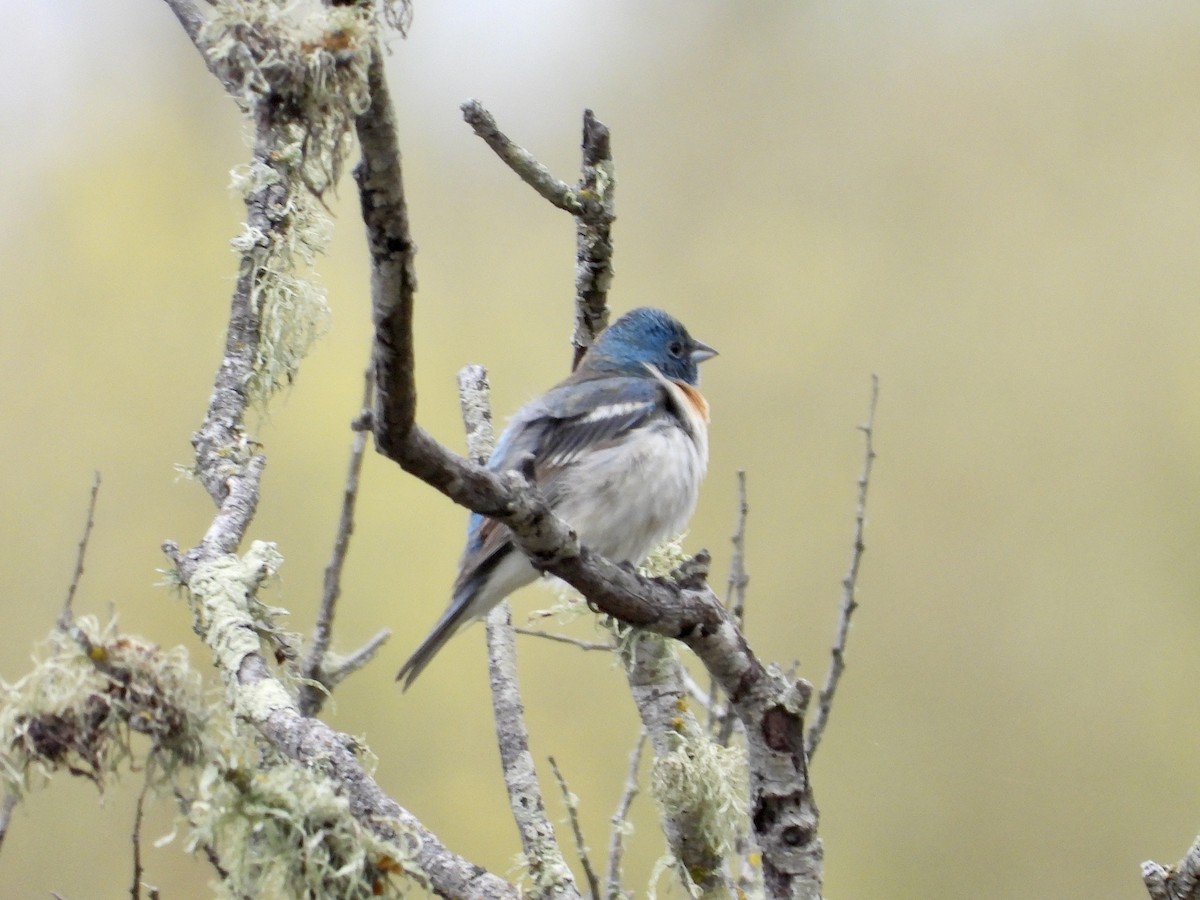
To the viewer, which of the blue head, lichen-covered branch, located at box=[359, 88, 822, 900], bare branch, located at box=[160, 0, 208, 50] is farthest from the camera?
the blue head

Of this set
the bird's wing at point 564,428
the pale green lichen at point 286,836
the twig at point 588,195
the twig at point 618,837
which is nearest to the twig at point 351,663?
the bird's wing at point 564,428

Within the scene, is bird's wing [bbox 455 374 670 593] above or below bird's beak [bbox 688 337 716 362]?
below

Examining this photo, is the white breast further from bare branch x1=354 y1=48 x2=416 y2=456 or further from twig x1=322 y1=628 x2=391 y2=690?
bare branch x1=354 y1=48 x2=416 y2=456

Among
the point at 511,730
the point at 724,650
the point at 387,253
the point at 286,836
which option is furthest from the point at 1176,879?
the point at 387,253

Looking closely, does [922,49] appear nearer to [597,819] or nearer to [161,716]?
[597,819]

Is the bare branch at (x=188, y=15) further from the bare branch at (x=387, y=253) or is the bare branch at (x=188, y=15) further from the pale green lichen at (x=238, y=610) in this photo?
the bare branch at (x=387, y=253)

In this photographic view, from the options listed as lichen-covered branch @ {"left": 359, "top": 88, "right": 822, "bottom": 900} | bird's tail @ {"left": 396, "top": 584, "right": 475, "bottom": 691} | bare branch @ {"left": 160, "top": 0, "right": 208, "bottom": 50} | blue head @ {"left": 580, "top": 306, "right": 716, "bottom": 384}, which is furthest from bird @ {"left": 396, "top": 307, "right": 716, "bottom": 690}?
bare branch @ {"left": 160, "top": 0, "right": 208, "bottom": 50}

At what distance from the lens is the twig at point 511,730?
1496mm

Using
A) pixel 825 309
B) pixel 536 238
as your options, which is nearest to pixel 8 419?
pixel 536 238

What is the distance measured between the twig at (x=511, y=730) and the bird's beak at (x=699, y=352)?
0.63 metres

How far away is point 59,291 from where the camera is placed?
3.19 meters

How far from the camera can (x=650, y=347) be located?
2.64 metres

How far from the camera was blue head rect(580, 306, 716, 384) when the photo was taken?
8.28 feet

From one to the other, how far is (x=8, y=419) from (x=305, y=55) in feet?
8.14
